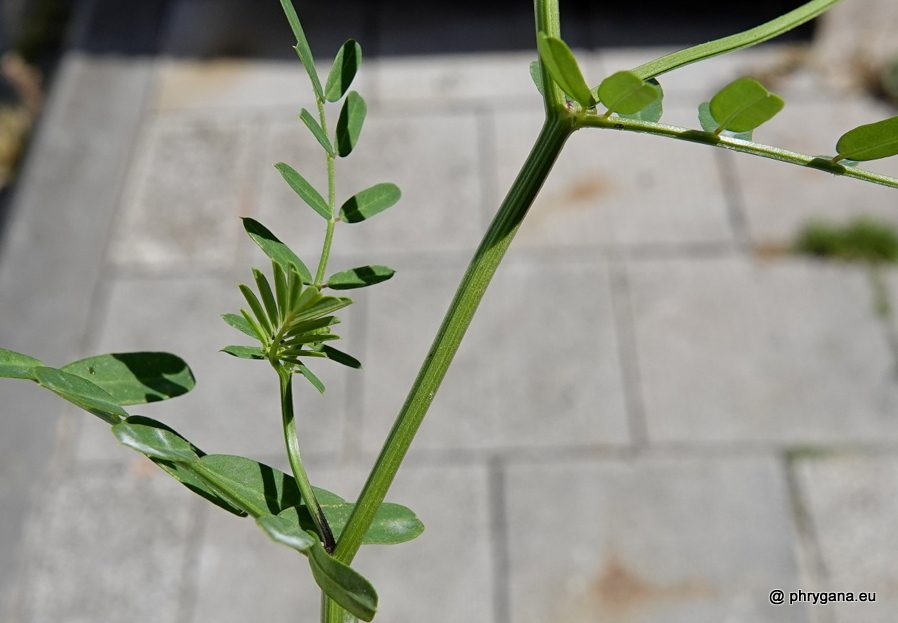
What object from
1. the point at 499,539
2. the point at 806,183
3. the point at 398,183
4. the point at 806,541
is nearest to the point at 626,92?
the point at 499,539

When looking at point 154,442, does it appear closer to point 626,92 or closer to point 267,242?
point 267,242

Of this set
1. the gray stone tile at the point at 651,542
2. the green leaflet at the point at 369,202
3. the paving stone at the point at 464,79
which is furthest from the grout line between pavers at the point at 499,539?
the green leaflet at the point at 369,202

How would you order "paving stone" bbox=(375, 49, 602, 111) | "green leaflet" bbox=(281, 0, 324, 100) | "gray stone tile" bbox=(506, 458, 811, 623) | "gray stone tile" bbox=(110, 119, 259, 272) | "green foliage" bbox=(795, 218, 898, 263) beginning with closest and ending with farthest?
"green leaflet" bbox=(281, 0, 324, 100)
"gray stone tile" bbox=(506, 458, 811, 623)
"green foliage" bbox=(795, 218, 898, 263)
"gray stone tile" bbox=(110, 119, 259, 272)
"paving stone" bbox=(375, 49, 602, 111)

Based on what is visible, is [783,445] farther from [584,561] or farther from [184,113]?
[184,113]

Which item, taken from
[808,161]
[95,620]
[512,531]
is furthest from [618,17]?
[808,161]

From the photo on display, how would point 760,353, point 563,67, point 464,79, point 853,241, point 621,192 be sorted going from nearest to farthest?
point 563,67
point 760,353
point 853,241
point 621,192
point 464,79

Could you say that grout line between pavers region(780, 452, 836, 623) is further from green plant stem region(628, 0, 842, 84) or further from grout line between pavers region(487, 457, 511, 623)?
green plant stem region(628, 0, 842, 84)

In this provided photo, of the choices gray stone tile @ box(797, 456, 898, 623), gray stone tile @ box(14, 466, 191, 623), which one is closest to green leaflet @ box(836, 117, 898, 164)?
gray stone tile @ box(797, 456, 898, 623)
